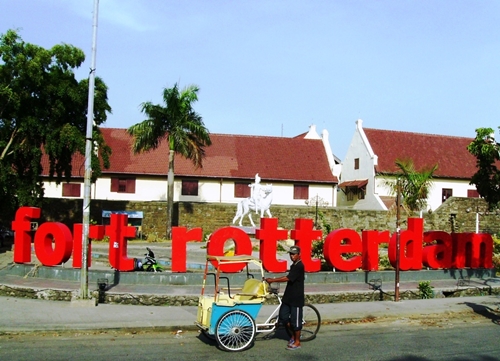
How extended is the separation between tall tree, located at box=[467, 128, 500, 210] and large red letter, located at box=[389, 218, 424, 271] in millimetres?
4781

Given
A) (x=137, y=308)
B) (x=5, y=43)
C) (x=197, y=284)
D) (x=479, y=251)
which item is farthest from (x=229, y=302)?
(x=5, y=43)

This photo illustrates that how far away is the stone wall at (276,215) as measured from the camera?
35.9 metres

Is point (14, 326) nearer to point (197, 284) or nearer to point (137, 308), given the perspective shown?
point (137, 308)

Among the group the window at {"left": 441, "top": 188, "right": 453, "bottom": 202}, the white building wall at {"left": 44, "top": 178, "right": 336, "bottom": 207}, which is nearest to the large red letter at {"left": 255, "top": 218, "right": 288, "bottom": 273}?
the white building wall at {"left": 44, "top": 178, "right": 336, "bottom": 207}

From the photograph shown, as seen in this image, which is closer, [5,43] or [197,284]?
[197,284]

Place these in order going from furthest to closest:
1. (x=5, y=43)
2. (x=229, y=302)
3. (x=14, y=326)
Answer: (x=5, y=43) → (x=14, y=326) → (x=229, y=302)

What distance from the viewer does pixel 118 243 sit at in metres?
17.0

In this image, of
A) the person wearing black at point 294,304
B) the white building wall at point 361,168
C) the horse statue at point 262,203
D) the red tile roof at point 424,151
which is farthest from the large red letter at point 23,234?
the red tile roof at point 424,151

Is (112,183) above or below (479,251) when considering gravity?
above

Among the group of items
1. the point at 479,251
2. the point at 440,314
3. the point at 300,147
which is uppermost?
the point at 300,147

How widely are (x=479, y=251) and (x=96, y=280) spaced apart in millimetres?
13547

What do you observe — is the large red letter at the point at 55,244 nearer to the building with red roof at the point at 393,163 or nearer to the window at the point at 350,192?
the building with red roof at the point at 393,163

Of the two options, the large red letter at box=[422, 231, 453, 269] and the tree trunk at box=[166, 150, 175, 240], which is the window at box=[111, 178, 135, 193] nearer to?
the tree trunk at box=[166, 150, 175, 240]

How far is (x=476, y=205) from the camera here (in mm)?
39812
